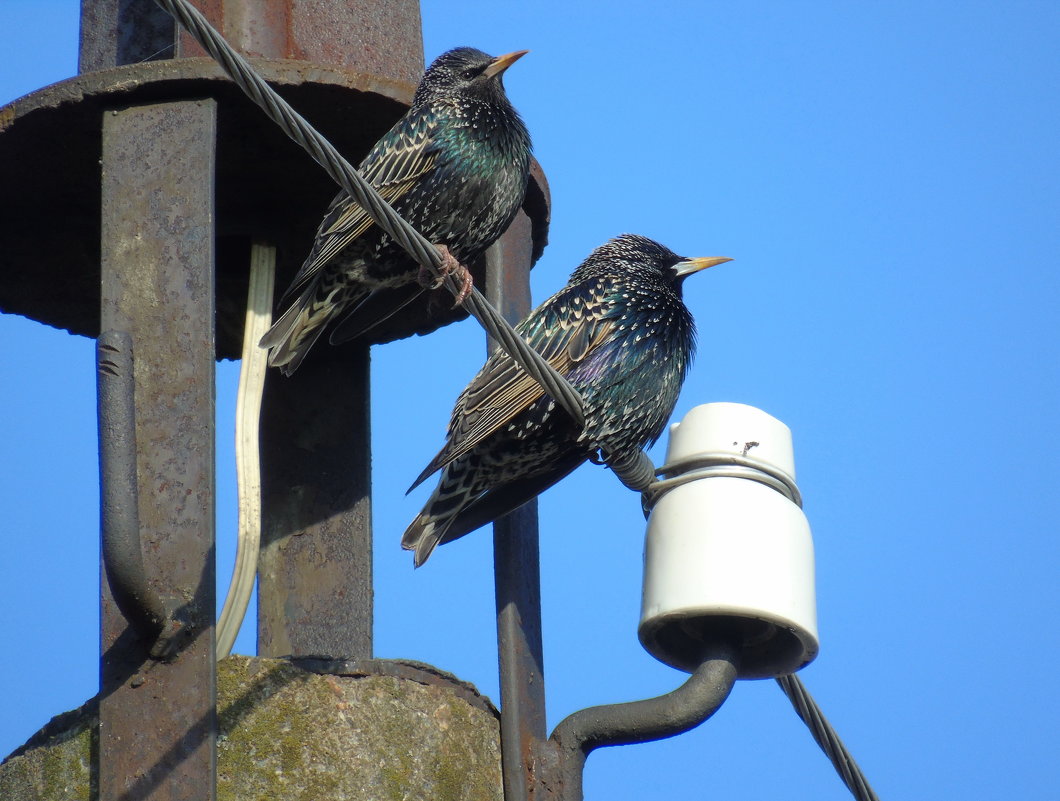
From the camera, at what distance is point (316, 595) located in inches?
211

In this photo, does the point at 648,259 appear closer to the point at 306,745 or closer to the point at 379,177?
the point at 379,177

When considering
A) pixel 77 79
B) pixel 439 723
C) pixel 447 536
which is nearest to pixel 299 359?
pixel 447 536

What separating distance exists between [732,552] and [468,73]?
2136 mm

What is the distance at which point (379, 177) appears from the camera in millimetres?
5129

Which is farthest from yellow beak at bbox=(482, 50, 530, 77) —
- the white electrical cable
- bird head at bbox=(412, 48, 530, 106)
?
the white electrical cable

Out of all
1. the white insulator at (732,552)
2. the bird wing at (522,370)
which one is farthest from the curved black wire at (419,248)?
the bird wing at (522,370)

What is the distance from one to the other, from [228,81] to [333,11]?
764mm

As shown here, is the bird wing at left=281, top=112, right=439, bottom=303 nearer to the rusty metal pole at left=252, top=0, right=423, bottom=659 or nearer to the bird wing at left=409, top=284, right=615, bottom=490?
the rusty metal pole at left=252, top=0, right=423, bottom=659

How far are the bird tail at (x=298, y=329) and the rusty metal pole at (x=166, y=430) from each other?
0.79 m

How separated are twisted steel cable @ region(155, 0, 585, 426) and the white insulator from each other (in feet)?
1.66

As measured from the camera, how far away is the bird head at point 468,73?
5480 millimetres

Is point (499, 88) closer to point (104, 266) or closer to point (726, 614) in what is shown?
point (104, 266)

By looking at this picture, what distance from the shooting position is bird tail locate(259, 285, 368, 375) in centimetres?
507

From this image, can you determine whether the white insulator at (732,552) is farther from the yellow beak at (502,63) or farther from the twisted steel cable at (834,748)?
the yellow beak at (502,63)
